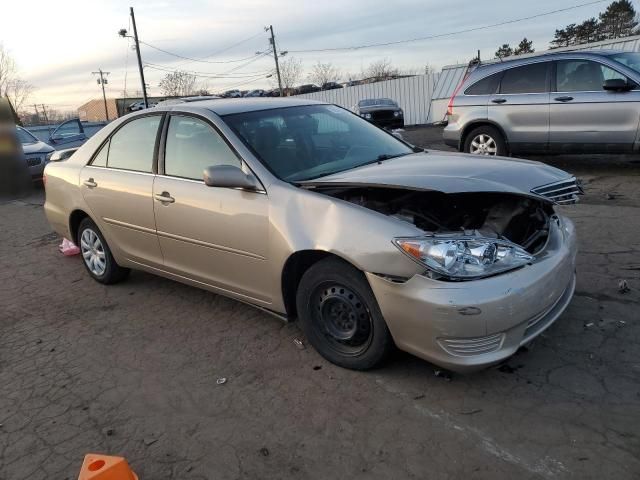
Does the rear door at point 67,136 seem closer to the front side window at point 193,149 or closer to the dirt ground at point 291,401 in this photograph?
the dirt ground at point 291,401

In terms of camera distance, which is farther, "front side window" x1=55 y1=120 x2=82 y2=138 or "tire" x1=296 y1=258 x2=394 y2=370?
"front side window" x1=55 y1=120 x2=82 y2=138

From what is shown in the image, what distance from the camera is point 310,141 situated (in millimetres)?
4012

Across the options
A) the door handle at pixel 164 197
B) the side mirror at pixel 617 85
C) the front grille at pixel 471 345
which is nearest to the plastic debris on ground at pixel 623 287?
the front grille at pixel 471 345

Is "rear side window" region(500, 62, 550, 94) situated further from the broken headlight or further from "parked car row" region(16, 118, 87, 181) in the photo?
"parked car row" region(16, 118, 87, 181)

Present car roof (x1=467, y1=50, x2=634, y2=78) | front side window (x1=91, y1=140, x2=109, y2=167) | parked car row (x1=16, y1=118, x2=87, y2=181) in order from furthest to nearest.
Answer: parked car row (x1=16, y1=118, x2=87, y2=181), car roof (x1=467, y1=50, x2=634, y2=78), front side window (x1=91, y1=140, x2=109, y2=167)

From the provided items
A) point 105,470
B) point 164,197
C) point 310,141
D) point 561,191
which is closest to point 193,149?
point 164,197

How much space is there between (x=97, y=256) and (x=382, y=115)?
57.2 feet

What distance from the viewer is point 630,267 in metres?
4.51

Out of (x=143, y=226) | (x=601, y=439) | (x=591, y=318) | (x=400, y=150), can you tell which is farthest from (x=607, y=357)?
(x=143, y=226)

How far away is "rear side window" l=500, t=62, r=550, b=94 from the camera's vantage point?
841 centimetres

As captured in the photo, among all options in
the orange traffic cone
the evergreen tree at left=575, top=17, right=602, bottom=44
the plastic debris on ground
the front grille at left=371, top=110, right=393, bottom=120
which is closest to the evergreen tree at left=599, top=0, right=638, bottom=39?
the evergreen tree at left=575, top=17, right=602, bottom=44

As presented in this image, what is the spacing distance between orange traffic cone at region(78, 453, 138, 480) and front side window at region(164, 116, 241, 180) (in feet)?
6.50

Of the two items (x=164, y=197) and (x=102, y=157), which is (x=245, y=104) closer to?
(x=164, y=197)

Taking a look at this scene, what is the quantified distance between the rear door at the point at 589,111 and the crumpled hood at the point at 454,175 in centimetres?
498
